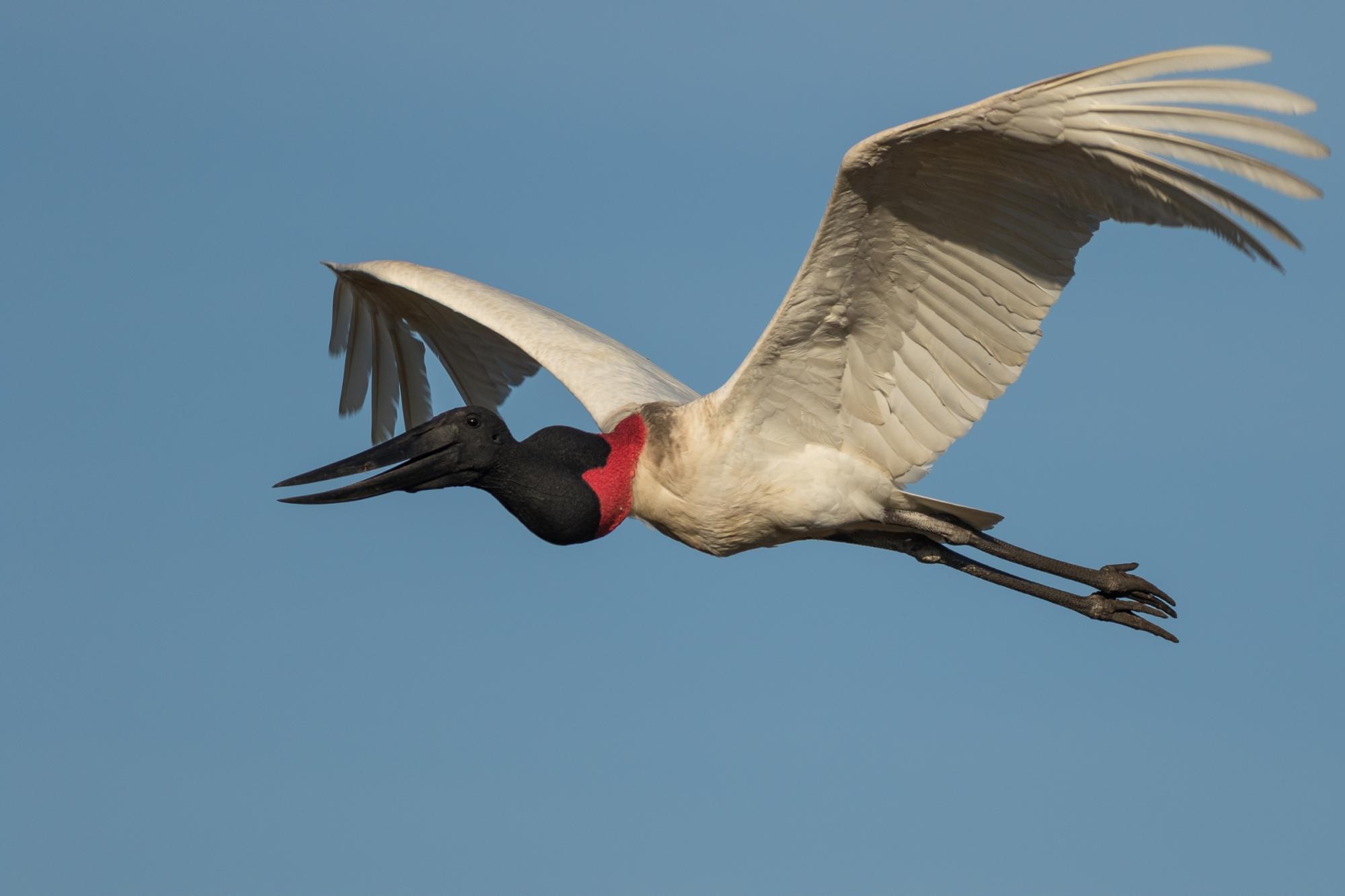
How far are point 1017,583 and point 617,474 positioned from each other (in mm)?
2250

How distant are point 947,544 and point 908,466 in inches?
30.0

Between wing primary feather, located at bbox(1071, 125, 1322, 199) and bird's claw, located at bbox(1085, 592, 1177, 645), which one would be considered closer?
wing primary feather, located at bbox(1071, 125, 1322, 199)

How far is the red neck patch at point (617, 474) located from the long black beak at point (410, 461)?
0.72m

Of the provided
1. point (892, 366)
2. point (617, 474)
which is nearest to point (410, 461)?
point (617, 474)

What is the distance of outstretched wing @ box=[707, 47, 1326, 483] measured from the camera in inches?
241

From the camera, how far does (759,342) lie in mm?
8031

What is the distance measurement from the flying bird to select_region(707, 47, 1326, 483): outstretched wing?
10 millimetres

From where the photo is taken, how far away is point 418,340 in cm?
1162

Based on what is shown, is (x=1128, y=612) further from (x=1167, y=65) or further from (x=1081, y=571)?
(x=1167, y=65)

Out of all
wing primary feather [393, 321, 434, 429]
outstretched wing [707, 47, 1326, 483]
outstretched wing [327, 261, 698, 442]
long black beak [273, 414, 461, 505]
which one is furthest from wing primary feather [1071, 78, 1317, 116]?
wing primary feather [393, 321, 434, 429]

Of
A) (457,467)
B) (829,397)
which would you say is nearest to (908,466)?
(829,397)

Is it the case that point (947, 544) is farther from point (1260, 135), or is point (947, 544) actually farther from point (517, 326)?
point (1260, 135)

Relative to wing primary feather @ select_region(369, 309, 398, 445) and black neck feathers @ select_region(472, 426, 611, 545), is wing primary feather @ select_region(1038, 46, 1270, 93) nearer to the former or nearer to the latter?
black neck feathers @ select_region(472, 426, 611, 545)

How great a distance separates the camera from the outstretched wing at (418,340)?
10.7 metres
